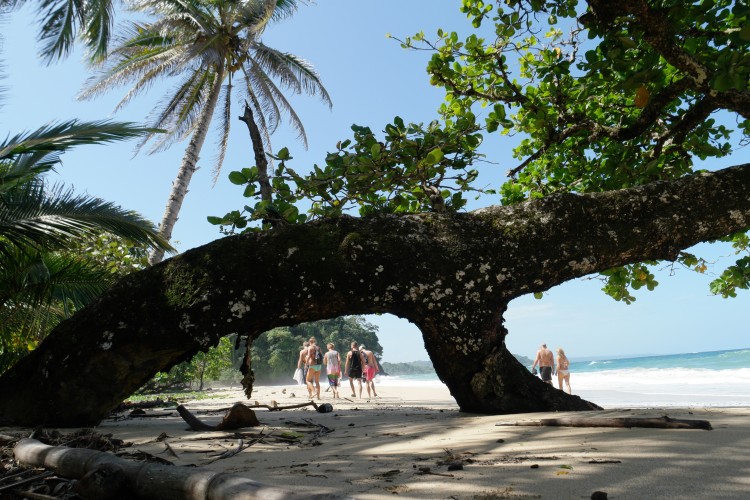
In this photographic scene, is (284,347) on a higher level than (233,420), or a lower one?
higher

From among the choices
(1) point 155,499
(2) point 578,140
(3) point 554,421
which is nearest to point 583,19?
(2) point 578,140

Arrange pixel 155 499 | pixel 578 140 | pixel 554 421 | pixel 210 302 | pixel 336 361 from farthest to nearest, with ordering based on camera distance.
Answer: pixel 336 361 → pixel 578 140 → pixel 210 302 → pixel 554 421 → pixel 155 499

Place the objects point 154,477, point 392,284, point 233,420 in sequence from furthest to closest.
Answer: point 392,284
point 233,420
point 154,477

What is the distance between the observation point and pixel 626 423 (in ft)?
10.3

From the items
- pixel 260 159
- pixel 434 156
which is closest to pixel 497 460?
pixel 434 156

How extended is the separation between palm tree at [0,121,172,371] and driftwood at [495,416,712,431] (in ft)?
22.0

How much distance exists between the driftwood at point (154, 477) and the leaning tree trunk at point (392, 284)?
163 centimetres

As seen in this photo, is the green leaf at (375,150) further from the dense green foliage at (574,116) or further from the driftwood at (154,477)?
the driftwood at (154,477)

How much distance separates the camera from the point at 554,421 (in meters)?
3.36

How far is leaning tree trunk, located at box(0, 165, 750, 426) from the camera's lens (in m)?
4.25

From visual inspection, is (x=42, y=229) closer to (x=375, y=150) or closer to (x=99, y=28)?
(x=375, y=150)

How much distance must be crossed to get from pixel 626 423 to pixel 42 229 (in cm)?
720

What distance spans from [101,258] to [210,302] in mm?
13818

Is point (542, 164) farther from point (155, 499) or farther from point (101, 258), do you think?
point (101, 258)
